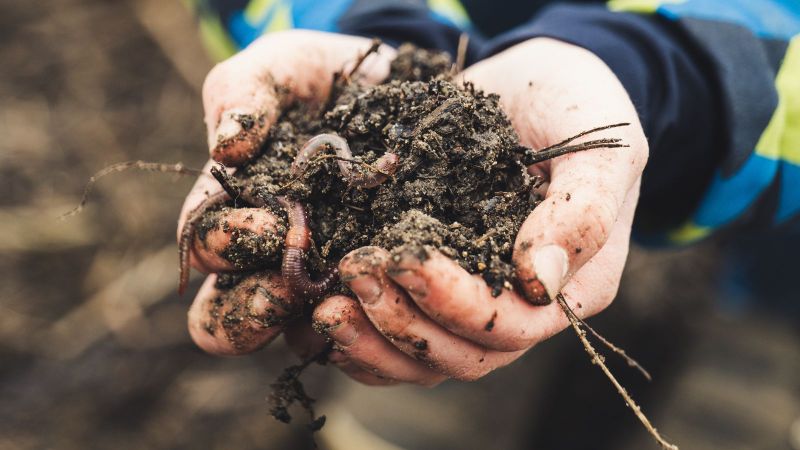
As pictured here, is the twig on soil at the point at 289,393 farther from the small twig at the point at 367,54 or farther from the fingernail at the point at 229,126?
the small twig at the point at 367,54

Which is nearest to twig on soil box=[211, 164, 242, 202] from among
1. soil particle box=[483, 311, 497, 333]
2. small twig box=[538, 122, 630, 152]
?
soil particle box=[483, 311, 497, 333]

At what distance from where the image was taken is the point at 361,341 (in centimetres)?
217

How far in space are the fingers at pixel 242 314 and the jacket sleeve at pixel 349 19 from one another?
1896mm

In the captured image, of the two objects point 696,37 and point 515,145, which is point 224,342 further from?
point 696,37

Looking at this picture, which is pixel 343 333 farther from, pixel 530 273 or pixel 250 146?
pixel 250 146

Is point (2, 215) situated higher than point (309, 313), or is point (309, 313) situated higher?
point (309, 313)

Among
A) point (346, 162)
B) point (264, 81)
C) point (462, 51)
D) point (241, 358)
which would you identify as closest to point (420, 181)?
point (346, 162)

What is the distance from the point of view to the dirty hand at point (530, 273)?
1.88m

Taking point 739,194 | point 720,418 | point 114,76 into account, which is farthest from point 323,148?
point 114,76

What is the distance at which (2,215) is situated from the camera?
5121mm

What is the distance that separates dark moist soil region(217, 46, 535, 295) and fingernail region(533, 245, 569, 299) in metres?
0.17

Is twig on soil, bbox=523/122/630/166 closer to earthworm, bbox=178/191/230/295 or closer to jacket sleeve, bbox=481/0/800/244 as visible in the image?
jacket sleeve, bbox=481/0/800/244

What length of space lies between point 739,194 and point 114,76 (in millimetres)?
5992

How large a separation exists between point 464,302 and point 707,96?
1.90 m
